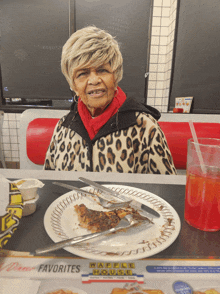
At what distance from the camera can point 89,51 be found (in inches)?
38.8

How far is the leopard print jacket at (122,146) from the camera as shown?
1.01 metres

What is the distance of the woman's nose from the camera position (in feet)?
3.35

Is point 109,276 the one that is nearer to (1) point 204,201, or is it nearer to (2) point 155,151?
(1) point 204,201

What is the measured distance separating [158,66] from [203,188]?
2670 millimetres

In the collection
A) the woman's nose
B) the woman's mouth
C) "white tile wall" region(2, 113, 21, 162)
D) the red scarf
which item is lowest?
"white tile wall" region(2, 113, 21, 162)

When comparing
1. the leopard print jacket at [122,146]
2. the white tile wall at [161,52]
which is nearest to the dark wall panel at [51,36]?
the white tile wall at [161,52]

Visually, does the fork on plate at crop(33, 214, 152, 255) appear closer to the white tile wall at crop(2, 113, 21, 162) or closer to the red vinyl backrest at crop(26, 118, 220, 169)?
the red vinyl backrest at crop(26, 118, 220, 169)

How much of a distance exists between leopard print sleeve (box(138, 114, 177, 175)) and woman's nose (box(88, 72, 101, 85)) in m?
0.31

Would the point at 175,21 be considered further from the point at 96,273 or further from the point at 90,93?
the point at 96,273

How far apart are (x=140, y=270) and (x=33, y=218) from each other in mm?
281

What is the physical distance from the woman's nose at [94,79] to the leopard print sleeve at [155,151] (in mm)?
309

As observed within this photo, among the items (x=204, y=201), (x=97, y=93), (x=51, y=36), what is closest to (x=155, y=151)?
(x=97, y=93)

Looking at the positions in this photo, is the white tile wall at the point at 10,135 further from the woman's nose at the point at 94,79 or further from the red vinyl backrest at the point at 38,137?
the woman's nose at the point at 94,79

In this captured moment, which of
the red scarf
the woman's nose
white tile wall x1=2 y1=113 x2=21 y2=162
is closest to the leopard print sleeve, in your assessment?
the red scarf
